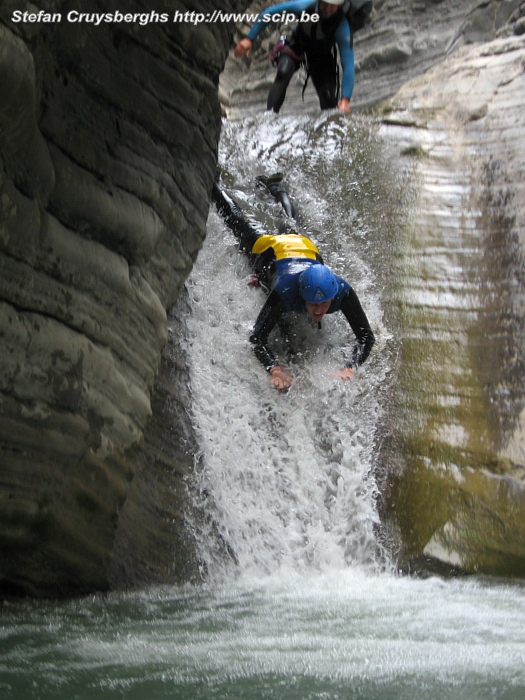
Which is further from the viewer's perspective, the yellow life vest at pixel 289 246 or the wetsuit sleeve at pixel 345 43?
the wetsuit sleeve at pixel 345 43

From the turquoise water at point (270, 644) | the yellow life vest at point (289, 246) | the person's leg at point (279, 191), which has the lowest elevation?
the turquoise water at point (270, 644)

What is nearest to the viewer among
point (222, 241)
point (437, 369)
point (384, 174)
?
point (437, 369)

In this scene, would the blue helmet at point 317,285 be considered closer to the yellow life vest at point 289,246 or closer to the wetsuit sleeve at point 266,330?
the wetsuit sleeve at point 266,330

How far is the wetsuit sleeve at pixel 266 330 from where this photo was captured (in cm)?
477

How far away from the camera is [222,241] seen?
6.13m

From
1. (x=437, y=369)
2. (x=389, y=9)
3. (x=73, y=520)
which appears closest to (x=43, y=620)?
(x=73, y=520)

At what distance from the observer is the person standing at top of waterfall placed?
755 cm

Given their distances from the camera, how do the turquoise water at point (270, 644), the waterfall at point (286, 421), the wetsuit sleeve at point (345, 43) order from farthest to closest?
the wetsuit sleeve at point (345, 43) → the waterfall at point (286, 421) → the turquoise water at point (270, 644)

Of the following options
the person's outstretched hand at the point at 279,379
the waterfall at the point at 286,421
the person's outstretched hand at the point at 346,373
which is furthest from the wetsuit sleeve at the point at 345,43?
the person's outstretched hand at the point at 279,379

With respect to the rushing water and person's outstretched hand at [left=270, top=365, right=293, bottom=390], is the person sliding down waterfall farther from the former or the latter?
the rushing water

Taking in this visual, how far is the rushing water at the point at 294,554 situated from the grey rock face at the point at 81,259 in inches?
13.7

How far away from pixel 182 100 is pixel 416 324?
235 centimetres

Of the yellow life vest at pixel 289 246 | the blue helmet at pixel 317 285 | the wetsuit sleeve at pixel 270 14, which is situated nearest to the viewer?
the blue helmet at pixel 317 285

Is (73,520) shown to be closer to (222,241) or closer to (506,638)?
(506,638)
